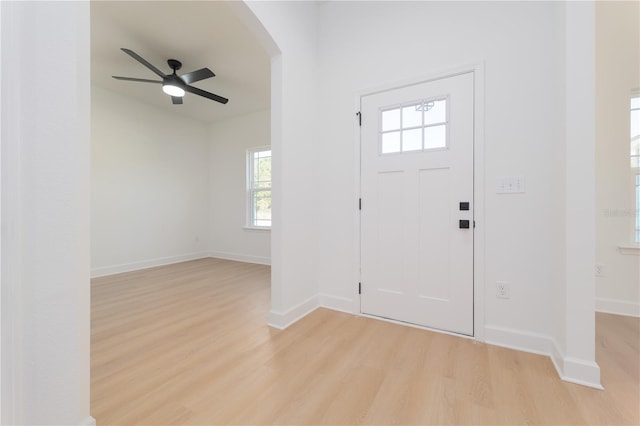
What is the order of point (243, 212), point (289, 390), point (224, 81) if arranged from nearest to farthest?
1. point (289, 390)
2. point (224, 81)
3. point (243, 212)

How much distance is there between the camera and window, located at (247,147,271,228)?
5.11 m

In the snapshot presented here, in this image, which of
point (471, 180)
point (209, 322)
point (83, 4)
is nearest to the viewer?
point (83, 4)

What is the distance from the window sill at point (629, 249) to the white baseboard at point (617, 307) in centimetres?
45

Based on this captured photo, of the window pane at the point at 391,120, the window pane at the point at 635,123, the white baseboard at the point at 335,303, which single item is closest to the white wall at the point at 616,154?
the window pane at the point at 635,123

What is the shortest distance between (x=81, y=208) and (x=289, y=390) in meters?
1.31

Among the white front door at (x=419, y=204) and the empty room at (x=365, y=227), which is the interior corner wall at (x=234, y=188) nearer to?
the empty room at (x=365, y=227)

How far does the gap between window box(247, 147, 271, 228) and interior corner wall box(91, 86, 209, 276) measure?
1109 millimetres

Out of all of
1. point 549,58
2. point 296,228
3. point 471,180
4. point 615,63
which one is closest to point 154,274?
point 296,228

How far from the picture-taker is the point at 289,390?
143 cm

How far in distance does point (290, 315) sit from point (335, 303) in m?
0.50

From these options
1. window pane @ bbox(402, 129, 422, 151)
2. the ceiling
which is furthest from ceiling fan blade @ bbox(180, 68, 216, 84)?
window pane @ bbox(402, 129, 422, 151)

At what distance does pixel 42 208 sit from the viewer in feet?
2.70

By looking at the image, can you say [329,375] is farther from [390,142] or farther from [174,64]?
[174,64]

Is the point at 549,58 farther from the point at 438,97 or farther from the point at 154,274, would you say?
the point at 154,274
